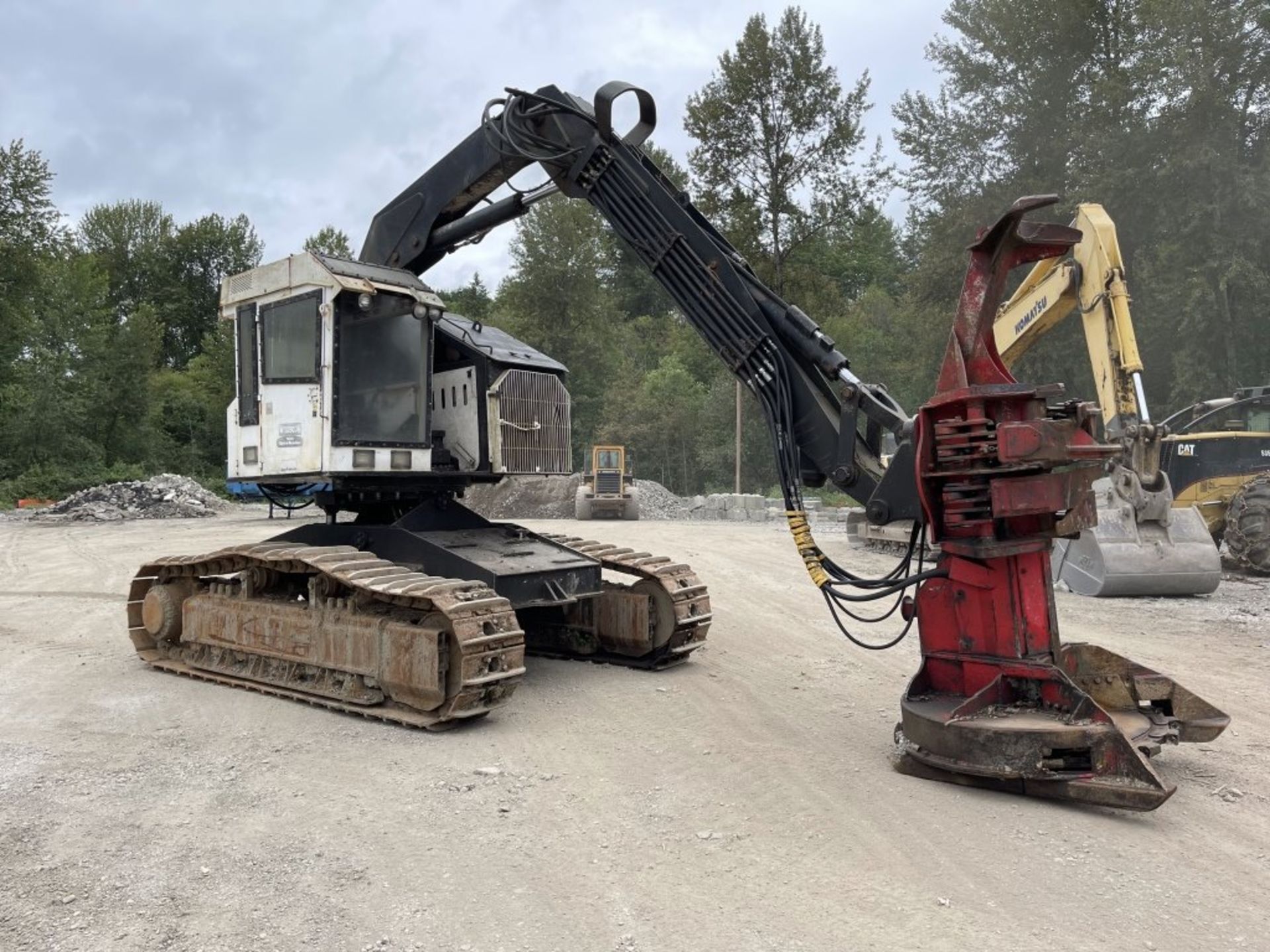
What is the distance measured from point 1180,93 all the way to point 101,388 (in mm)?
40982

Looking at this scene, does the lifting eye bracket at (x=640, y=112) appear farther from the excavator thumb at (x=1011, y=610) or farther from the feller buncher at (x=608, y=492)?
the feller buncher at (x=608, y=492)

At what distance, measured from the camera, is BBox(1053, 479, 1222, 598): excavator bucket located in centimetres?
1034

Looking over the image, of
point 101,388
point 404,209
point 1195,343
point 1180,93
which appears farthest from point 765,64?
point 101,388

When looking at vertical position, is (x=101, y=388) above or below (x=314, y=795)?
above

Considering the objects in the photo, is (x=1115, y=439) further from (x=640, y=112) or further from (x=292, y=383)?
(x=292, y=383)

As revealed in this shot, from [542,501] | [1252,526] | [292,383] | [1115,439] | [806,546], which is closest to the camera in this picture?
[806,546]

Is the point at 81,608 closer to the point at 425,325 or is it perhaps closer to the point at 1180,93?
the point at 425,325

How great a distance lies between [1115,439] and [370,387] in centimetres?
783

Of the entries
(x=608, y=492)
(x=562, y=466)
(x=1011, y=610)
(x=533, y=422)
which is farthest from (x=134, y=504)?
(x=1011, y=610)

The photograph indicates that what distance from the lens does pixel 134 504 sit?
27750 mm

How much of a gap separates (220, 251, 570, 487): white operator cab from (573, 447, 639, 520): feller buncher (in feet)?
63.1

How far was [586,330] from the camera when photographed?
44094mm

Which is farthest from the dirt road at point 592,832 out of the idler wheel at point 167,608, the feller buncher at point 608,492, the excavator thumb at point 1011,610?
the feller buncher at point 608,492

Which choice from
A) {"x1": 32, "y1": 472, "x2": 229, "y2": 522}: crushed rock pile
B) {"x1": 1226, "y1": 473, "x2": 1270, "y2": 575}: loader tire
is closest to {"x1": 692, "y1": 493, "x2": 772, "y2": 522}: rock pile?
{"x1": 1226, "y1": 473, "x2": 1270, "y2": 575}: loader tire
